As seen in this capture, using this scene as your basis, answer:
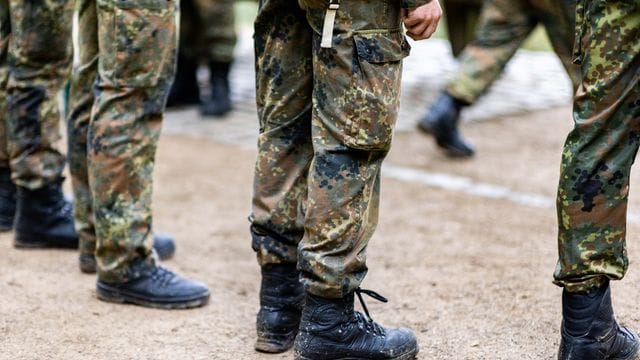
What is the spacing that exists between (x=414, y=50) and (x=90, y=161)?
25.1 ft

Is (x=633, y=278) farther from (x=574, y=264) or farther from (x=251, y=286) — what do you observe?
(x=251, y=286)

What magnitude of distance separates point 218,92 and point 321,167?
483 centimetres

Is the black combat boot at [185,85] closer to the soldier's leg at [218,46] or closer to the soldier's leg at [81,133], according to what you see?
the soldier's leg at [218,46]

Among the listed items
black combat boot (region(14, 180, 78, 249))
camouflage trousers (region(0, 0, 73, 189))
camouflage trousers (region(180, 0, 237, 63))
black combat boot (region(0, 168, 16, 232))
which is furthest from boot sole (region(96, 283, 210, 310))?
camouflage trousers (region(180, 0, 237, 63))

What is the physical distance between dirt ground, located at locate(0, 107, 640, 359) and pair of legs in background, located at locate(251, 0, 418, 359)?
8.8 inches

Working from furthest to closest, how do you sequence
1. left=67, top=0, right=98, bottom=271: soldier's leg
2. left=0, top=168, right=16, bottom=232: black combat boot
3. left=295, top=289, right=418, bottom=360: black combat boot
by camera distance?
left=0, top=168, right=16, bottom=232: black combat boot
left=67, top=0, right=98, bottom=271: soldier's leg
left=295, top=289, right=418, bottom=360: black combat boot

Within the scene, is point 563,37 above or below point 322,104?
below

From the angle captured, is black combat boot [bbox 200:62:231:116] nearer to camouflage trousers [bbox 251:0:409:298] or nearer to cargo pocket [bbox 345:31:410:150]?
camouflage trousers [bbox 251:0:409:298]

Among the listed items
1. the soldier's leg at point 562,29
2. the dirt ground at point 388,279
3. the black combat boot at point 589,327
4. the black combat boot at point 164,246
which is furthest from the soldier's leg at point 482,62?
the black combat boot at point 589,327

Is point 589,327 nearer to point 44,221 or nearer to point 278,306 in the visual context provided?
point 278,306

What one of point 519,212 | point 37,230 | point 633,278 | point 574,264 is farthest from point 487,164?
point 574,264

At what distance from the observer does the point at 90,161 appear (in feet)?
12.3

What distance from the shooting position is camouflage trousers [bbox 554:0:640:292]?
112 inches

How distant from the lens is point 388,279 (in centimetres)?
417
